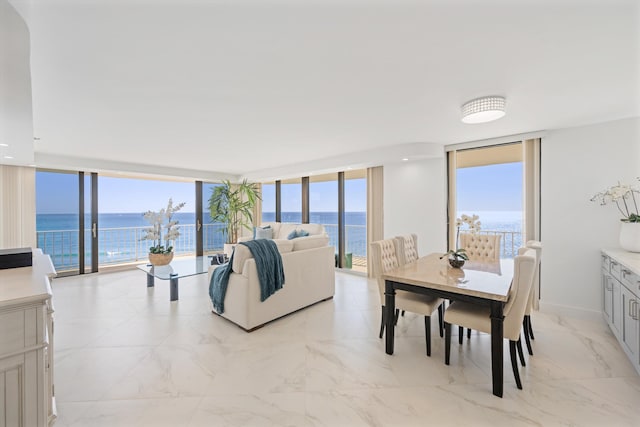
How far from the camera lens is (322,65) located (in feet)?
6.17

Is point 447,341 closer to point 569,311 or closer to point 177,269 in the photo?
point 569,311

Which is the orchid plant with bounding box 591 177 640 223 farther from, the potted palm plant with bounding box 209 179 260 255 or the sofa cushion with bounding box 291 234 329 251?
the potted palm plant with bounding box 209 179 260 255

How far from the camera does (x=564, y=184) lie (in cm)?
332

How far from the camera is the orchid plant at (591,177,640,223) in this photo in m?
2.85

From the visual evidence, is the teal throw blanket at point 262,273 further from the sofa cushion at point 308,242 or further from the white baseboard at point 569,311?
the white baseboard at point 569,311

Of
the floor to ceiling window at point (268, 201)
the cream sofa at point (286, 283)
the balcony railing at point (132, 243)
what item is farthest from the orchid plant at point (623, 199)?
the floor to ceiling window at point (268, 201)

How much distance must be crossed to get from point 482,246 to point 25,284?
4151mm

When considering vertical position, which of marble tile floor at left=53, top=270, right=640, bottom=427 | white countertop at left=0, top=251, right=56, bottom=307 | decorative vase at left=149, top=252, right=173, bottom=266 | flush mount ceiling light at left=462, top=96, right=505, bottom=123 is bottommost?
marble tile floor at left=53, top=270, right=640, bottom=427

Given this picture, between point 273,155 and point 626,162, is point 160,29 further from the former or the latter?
point 626,162

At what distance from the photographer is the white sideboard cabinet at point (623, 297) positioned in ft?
7.06

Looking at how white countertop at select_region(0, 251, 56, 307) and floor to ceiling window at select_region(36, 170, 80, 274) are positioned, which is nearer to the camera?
white countertop at select_region(0, 251, 56, 307)

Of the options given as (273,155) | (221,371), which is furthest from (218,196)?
(221,371)

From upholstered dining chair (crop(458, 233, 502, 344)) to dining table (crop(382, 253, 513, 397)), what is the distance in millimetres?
333

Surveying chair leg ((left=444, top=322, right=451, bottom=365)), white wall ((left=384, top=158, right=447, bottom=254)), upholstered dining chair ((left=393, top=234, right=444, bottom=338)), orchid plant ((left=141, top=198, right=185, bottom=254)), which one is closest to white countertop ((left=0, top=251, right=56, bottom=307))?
orchid plant ((left=141, top=198, right=185, bottom=254))
